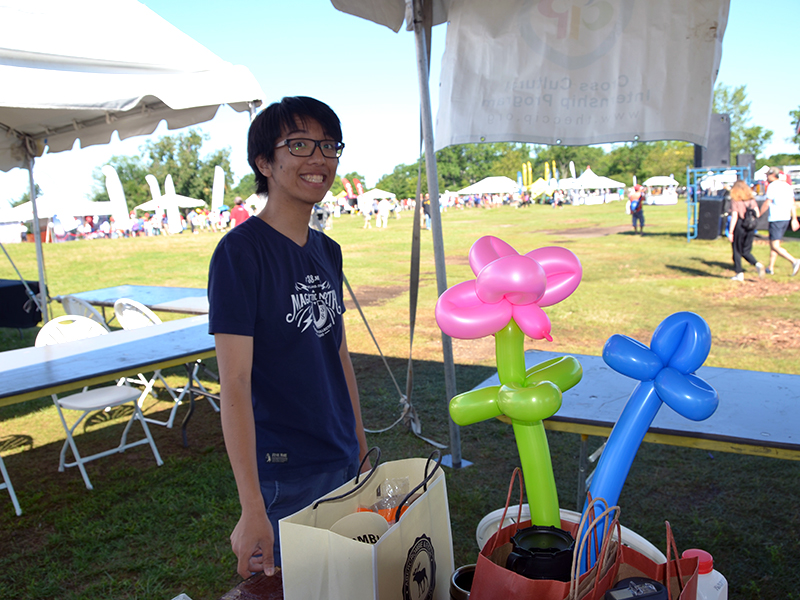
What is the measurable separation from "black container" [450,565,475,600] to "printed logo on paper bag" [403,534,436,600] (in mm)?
45

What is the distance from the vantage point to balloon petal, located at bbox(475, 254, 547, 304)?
922 mm

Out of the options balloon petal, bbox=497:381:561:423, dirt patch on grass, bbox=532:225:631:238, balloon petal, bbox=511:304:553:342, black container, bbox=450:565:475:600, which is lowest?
dirt patch on grass, bbox=532:225:631:238

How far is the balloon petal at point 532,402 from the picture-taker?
92 cm

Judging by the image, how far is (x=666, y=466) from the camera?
363 centimetres

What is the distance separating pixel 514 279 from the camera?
0.92 m

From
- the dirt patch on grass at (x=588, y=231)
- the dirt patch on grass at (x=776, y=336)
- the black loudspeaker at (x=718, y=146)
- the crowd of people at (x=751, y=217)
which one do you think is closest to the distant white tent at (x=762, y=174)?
the dirt patch on grass at (x=588, y=231)

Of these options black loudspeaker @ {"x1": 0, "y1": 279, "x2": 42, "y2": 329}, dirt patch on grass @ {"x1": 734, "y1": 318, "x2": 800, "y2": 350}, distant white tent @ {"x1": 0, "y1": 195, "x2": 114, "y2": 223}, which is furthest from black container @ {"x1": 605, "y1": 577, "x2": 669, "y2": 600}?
distant white tent @ {"x1": 0, "y1": 195, "x2": 114, "y2": 223}

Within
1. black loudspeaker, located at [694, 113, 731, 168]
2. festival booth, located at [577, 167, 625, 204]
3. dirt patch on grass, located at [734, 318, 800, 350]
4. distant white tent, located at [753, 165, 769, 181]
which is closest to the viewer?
dirt patch on grass, located at [734, 318, 800, 350]

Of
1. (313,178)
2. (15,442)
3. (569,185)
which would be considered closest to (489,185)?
(569,185)

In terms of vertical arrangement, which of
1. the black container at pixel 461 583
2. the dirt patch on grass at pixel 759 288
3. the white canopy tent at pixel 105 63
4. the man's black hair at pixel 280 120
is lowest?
the dirt patch on grass at pixel 759 288

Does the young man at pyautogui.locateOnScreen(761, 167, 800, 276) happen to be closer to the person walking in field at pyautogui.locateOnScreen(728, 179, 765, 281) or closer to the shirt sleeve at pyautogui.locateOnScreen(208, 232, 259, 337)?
the person walking in field at pyautogui.locateOnScreen(728, 179, 765, 281)

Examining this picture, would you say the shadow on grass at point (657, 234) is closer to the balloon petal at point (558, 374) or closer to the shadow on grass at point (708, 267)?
the shadow on grass at point (708, 267)

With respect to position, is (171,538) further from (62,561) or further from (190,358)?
(190,358)

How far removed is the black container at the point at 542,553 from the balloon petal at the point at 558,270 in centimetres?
41
